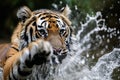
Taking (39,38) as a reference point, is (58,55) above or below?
below

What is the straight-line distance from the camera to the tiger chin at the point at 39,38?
11.4ft

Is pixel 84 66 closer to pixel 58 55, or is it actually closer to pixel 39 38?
pixel 39 38

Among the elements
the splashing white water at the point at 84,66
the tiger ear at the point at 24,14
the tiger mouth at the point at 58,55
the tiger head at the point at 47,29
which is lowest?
the splashing white water at the point at 84,66

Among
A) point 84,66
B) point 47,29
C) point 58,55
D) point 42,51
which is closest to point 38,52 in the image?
point 42,51

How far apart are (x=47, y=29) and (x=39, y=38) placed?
9 centimetres

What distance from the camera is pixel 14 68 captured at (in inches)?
136

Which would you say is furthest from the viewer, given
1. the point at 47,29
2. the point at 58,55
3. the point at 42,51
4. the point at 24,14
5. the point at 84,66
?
the point at 84,66

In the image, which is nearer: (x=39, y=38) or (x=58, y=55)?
(x=58, y=55)

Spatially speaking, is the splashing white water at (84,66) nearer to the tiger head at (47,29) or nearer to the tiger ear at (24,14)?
the tiger head at (47,29)

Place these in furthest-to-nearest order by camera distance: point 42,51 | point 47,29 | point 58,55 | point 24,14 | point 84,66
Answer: point 84,66, point 24,14, point 47,29, point 58,55, point 42,51

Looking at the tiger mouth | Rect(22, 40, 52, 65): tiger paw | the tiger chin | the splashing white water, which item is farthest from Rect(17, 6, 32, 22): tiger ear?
Rect(22, 40, 52, 65): tiger paw

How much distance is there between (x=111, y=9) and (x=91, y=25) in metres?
0.70

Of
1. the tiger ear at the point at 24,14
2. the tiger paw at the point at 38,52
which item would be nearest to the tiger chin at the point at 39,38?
the tiger ear at the point at 24,14

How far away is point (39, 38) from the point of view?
12.5 feet
